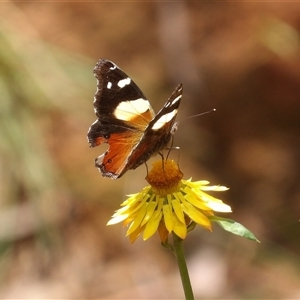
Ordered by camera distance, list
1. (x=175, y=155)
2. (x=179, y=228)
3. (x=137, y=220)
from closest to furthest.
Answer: (x=179, y=228)
(x=137, y=220)
(x=175, y=155)

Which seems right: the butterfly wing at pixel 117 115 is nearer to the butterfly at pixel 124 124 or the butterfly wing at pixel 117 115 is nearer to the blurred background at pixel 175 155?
the butterfly at pixel 124 124

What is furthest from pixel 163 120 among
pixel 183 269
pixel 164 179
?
pixel 183 269

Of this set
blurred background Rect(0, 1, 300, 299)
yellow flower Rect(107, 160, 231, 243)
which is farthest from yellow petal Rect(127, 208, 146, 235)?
blurred background Rect(0, 1, 300, 299)

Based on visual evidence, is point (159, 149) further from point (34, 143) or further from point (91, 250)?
point (91, 250)

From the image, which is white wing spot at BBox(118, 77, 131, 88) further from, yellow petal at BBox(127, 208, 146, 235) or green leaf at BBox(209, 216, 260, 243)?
green leaf at BBox(209, 216, 260, 243)

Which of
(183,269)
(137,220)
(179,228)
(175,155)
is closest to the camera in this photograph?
(183,269)

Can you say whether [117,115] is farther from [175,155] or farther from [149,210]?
[175,155]

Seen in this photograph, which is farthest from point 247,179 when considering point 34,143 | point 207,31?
point 34,143
